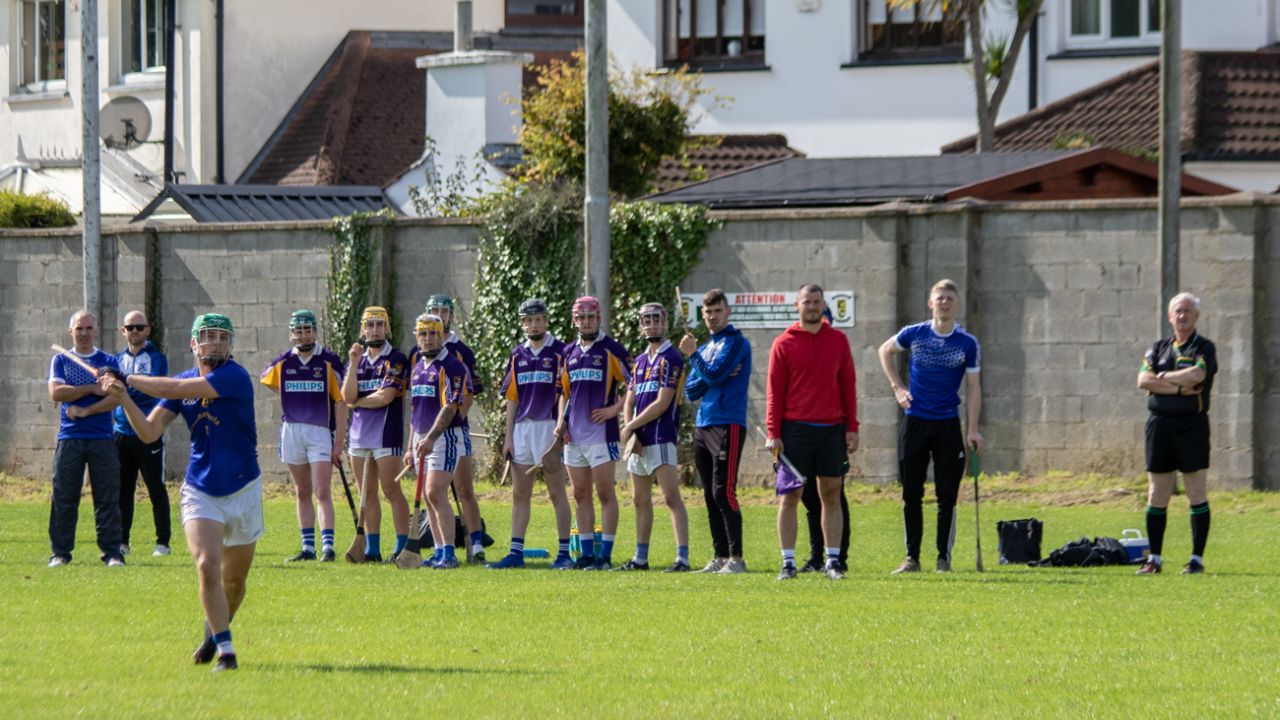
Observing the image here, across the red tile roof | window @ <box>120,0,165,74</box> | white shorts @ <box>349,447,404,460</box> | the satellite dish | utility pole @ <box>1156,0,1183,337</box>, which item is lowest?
white shorts @ <box>349,447,404,460</box>

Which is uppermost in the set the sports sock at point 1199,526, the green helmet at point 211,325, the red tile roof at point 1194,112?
the red tile roof at point 1194,112

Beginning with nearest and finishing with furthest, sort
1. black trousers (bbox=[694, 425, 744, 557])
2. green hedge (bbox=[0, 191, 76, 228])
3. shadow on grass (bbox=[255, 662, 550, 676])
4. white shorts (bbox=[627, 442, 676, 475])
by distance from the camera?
shadow on grass (bbox=[255, 662, 550, 676]) → black trousers (bbox=[694, 425, 744, 557]) → white shorts (bbox=[627, 442, 676, 475]) → green hedge (bbox=[0, 191, 76, 228])

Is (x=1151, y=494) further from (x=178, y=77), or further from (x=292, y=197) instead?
(x=178, y=77)

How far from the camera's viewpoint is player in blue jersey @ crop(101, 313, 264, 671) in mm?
10203

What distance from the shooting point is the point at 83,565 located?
51.9 ft

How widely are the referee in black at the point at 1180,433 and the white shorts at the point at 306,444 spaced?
6537 mm

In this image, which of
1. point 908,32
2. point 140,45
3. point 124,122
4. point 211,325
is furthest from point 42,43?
point 211,325

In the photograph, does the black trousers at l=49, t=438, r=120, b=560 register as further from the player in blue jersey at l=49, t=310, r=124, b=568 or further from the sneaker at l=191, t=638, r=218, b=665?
the sneaker at l=191, t=638, r=218, b=665

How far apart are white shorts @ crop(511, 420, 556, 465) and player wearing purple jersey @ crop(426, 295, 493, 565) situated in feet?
1.29

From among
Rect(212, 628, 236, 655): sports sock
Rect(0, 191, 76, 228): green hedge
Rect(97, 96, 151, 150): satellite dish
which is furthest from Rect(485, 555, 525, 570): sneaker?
Rect(97, 96, 151, 150): satellite dish

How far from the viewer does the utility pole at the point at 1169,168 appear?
19047 mm

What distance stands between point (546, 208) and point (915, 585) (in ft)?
32.8

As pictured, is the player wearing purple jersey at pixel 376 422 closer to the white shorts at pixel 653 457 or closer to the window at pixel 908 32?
the white shorts at pixel 653 457

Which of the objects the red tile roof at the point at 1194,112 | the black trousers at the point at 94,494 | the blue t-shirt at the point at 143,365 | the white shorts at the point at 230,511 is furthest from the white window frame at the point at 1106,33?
the white shorts at the point at 230,511
